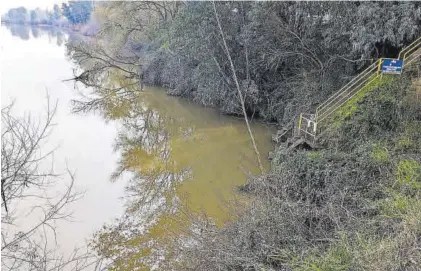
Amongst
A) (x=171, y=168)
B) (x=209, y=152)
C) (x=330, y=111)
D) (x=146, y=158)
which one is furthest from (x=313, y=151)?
(x=146, y=158)

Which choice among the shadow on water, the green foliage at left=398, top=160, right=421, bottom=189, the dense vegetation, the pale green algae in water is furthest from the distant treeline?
the green foliage at left=398, top=160, right=421, bottom=189

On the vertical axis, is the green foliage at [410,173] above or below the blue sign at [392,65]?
below

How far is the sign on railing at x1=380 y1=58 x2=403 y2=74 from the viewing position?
903 cm

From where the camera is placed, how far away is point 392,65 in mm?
9086

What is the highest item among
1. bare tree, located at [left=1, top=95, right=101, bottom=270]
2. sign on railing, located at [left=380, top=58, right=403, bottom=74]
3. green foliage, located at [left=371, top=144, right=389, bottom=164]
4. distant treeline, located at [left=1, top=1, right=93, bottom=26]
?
distant treeline, located at [left=1, top=1, right=93, bottom=26]

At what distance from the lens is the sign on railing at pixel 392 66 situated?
9.03 m

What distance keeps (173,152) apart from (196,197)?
3.43 meters

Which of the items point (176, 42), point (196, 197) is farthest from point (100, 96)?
point (196, 197)

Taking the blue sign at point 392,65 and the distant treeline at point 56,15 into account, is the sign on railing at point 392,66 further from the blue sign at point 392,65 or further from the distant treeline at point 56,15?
the distant treeline at point 56,15

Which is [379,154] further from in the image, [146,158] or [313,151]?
[146,158]

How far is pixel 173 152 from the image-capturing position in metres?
12.5

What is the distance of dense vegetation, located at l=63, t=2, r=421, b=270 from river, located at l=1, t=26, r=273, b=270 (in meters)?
0.65

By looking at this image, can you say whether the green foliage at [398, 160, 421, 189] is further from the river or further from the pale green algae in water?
the pale green algae in water

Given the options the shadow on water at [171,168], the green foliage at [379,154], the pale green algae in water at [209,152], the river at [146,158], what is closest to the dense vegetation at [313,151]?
the green foliage at [379,154]
